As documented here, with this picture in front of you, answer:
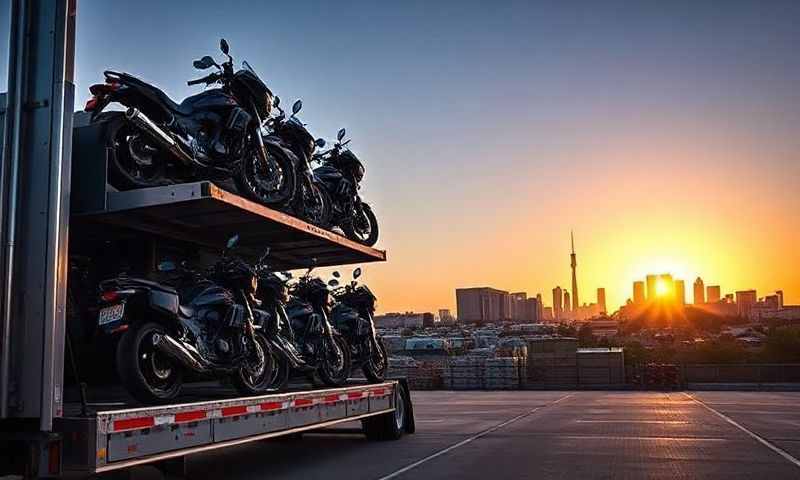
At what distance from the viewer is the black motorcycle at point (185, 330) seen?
6547 mm

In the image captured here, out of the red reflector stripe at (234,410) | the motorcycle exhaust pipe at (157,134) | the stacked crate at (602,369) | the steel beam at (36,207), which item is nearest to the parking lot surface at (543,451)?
the red reflector stripe at (234,410)

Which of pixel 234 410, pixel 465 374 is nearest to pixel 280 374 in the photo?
pixel 234 410

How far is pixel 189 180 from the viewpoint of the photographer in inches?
314

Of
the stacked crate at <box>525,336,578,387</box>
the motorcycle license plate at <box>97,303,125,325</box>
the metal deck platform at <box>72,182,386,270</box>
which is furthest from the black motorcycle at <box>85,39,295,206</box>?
the stacked crate at <box>525,336,578,387</box>

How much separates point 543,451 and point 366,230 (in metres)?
4.10

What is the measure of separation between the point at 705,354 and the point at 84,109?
47.2 m

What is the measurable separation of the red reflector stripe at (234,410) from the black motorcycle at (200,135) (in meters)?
2.11

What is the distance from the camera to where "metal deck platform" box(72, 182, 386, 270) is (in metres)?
6.87

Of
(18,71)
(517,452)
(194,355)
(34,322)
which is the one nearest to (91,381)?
(194,355)

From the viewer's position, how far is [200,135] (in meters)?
8.10

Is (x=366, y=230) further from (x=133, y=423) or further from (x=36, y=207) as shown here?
(x=36, y=207)

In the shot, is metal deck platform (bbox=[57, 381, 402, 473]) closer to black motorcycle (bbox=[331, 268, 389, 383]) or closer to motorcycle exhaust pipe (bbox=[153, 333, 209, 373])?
motorcycle exhaust pipe (bbox=[153, 333, 209, 373])

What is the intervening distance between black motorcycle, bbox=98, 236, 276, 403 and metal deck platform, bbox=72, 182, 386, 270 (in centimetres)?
50

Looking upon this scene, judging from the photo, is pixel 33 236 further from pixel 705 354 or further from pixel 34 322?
pixel 705 354
